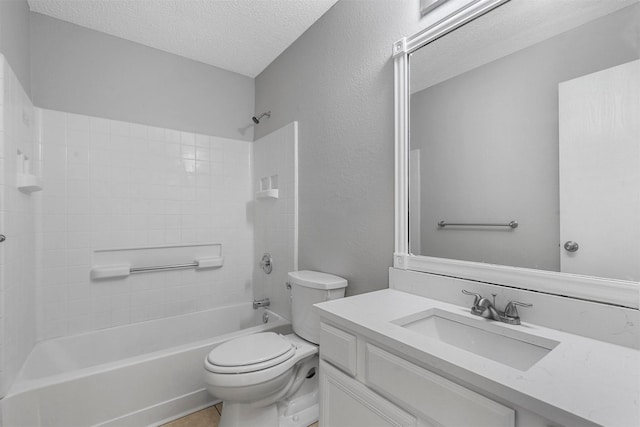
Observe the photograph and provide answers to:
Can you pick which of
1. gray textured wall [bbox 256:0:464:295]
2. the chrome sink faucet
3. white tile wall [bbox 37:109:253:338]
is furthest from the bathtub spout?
the chrome sink faucet

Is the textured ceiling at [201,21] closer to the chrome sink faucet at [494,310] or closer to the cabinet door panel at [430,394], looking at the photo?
the chrome sink faucet at [494,310]

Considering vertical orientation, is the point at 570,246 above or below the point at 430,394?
above

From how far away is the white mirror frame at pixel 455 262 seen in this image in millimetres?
809

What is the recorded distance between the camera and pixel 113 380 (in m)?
1.46

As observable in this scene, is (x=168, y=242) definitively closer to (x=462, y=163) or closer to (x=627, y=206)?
(x=462, y=163)

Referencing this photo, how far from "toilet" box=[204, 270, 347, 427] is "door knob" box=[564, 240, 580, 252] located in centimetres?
98

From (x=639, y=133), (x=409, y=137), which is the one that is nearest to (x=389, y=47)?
(x=409, y=137)

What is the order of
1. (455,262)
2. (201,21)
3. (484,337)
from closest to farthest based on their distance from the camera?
(484,337)
(455,262)
(201,21)

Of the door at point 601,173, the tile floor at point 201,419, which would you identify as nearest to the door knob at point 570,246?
the door at point 601,173

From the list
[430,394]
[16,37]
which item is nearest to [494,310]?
[430,394]

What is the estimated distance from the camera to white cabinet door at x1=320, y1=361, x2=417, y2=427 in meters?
0.81

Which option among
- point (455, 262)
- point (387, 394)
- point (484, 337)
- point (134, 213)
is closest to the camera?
point (387, 394)

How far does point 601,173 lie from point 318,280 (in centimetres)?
122

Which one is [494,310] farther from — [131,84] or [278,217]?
[131,84]
